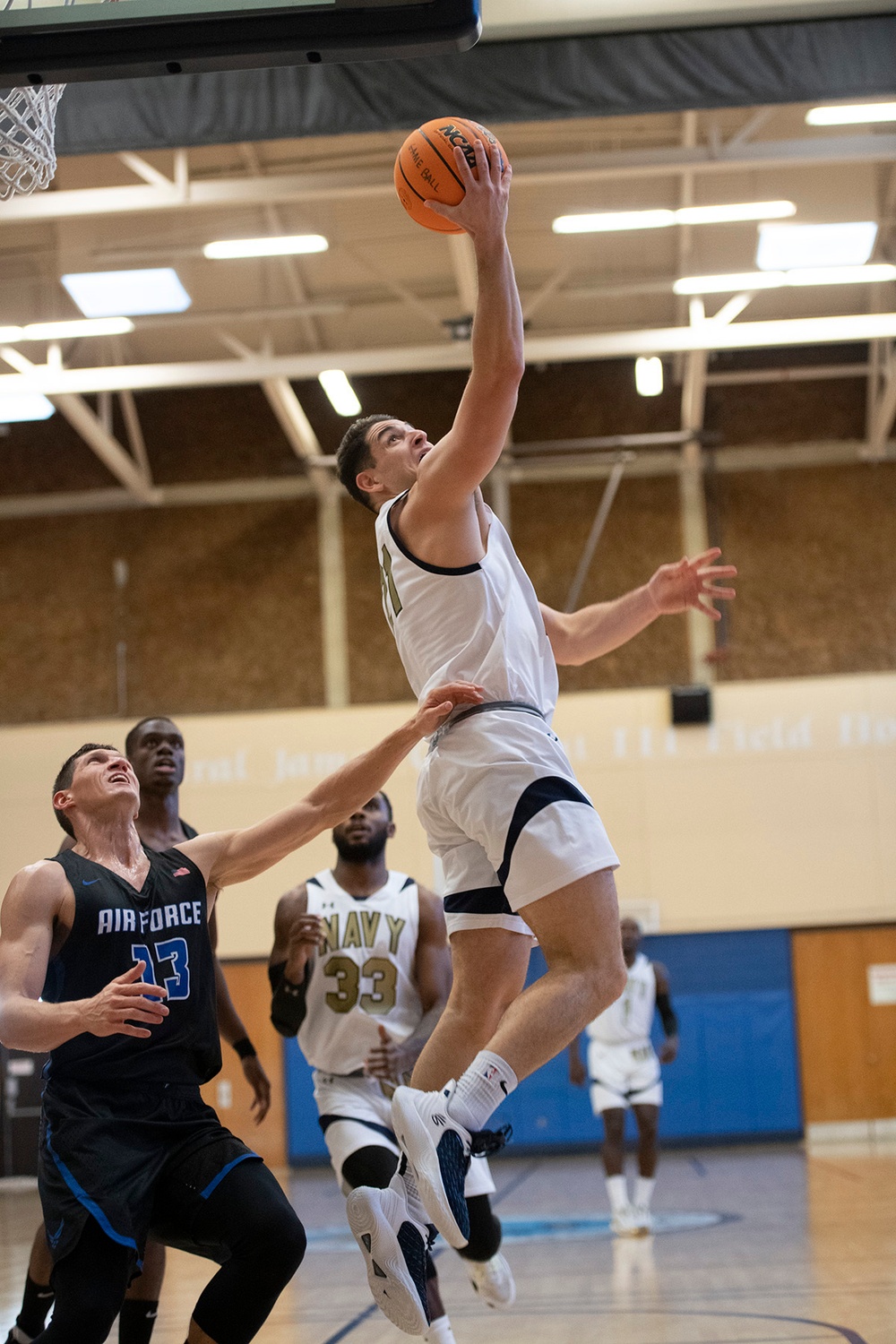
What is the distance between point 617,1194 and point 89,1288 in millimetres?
6761

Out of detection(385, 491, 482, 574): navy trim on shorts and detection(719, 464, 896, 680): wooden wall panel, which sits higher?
detection(719, 464, 896, 680): wooden wall panel

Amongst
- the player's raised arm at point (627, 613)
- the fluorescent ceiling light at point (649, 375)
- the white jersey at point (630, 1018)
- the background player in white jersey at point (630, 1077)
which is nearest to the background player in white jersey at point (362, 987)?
the player's raised arm at point (627, 613)

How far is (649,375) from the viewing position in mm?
15609

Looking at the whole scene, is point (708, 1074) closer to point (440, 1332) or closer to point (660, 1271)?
point (660, 1271)

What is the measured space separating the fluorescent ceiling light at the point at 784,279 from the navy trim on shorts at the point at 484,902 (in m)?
11.2

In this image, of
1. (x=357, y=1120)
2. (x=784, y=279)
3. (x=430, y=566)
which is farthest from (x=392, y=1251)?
(x=784, y=279)

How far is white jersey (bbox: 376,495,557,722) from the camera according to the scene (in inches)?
147

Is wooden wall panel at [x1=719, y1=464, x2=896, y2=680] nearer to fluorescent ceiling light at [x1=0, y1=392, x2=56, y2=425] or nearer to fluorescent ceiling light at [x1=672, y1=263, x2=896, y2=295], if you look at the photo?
→ fluorescent ceiling light at [x1=672, y1=263, x2=896, y2=295]

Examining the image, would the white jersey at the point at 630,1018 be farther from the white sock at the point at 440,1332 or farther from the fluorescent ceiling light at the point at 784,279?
the fluorescent ceiling light at the point at 784,279

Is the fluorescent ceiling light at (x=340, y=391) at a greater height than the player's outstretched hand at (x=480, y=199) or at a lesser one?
greater

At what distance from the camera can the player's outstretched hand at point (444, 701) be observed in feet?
11.8

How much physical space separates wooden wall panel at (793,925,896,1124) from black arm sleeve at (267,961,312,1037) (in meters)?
11.0

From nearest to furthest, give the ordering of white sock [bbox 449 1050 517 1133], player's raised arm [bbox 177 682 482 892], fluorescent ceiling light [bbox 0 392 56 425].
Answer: white sock [bbox 449 1050 517 1133] → player's raised arm [bbox 177 682 482 892] → fluorescent ceiling light [bbox 0 392 56 425]

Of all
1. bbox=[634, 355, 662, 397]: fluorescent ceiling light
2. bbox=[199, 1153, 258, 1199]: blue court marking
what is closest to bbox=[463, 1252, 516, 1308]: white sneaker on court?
bbox=[199, 1153, 258, 1199]: blue court marking
